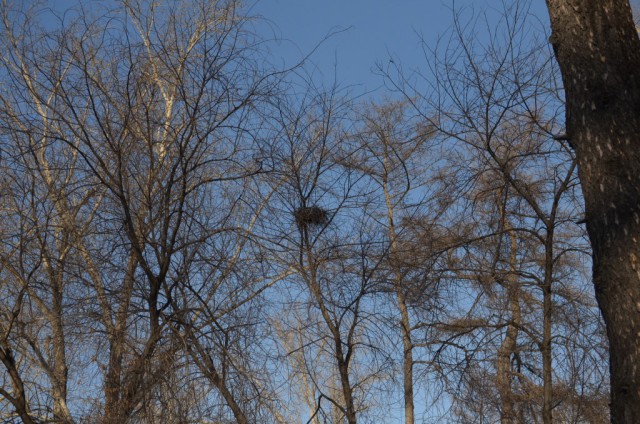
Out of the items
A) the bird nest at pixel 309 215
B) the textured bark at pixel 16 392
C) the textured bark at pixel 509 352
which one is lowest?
the textured bark at pixel 16 392

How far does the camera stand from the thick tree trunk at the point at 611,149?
167 inches

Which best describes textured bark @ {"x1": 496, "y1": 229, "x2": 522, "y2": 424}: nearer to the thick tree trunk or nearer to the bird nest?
the bird nest

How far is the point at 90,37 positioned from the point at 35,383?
2.59m

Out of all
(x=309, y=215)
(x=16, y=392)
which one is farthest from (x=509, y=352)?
(x=16, y=392)

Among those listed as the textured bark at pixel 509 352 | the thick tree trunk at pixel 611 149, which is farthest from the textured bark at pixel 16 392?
Answer: the textured bark at pixel 509 352

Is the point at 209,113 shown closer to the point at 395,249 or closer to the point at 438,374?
the point at 395,249

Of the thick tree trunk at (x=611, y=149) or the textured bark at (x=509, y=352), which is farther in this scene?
the textured bark at (x=509, y=352)

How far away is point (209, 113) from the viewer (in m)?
6.18

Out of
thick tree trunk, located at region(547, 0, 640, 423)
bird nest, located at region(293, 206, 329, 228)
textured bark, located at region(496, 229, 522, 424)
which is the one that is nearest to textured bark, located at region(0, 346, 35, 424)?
bird nest, located at region(293, 206, 329, 228)

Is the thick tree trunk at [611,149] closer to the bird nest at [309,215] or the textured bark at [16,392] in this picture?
the bird nest at [309,215]

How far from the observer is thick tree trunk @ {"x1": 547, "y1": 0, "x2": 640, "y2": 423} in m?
4.25

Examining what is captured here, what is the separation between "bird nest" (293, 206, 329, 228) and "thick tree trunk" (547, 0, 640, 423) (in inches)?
95.0

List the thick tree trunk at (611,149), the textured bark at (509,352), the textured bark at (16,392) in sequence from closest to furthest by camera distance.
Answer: the thick tree trunk at (611,149) < the textured bark at (16,392) < the textured bark at (509,352)

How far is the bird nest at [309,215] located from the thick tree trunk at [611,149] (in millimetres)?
2413
